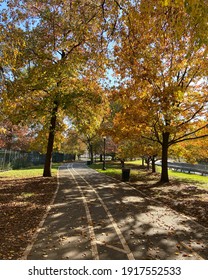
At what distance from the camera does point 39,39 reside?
1425 centimetres

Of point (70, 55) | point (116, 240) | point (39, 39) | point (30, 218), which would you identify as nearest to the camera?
point (116, 240)

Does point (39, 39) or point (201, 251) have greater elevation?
point (39, 39)

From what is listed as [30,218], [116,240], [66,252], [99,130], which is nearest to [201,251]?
[116,240]

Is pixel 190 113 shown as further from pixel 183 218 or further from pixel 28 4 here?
pixel 28 4

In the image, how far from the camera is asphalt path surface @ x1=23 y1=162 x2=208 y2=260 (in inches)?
222

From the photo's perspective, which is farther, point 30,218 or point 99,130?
point 99,130

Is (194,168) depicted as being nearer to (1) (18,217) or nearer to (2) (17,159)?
(2) (17,159)

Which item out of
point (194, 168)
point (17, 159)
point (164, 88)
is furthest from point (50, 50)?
point (194, 168)

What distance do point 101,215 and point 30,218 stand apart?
2.21 m

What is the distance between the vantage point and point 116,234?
6910 mm

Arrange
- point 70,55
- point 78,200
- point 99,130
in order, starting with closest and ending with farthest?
point 78,200 → point 70,55 → point 99,130

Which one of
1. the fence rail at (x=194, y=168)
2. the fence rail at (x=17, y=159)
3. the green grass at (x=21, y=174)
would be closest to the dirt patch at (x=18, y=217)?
the green grass at (x=21, y=174)

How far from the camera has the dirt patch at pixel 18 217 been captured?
5.94 meters

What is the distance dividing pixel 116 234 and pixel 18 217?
130 inches
